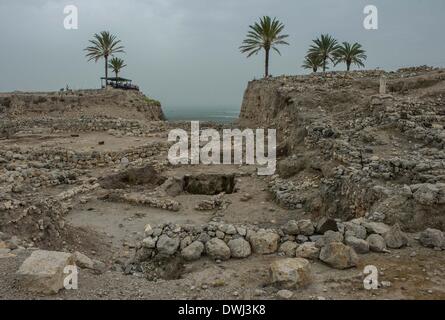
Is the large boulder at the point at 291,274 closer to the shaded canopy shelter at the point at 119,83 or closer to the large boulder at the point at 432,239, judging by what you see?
the large boulder at the point at 432,239

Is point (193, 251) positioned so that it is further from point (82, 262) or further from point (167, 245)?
point (82, 262)

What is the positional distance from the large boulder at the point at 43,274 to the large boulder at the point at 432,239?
5631 millimetres

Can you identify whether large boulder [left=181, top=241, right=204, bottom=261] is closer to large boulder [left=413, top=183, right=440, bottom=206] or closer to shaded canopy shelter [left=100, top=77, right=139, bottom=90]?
large boulder [left=413, top=183, right=440, bottom=206]

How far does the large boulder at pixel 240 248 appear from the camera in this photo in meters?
6.26

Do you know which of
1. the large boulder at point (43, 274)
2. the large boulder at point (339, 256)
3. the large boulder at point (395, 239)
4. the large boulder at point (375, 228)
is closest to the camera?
the large boulder at point (43, 274)

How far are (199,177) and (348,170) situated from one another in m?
6.83

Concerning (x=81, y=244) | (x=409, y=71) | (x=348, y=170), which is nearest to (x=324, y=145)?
(x=348, y=170)

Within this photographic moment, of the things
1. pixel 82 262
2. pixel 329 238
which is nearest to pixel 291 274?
pixel 329 238

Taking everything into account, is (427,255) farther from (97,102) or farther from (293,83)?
(97,102)

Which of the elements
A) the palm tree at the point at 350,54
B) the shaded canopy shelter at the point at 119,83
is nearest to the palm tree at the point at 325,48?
the palm tree at the point at 350,54

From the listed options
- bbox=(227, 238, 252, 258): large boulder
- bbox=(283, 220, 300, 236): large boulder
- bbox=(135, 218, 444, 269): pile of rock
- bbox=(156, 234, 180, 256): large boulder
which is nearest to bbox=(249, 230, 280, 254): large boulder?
bbox=(135, 218, 444, 269): pile of rock

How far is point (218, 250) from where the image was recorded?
627cm

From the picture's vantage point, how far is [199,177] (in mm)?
15719

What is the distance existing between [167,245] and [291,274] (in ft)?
8.02
